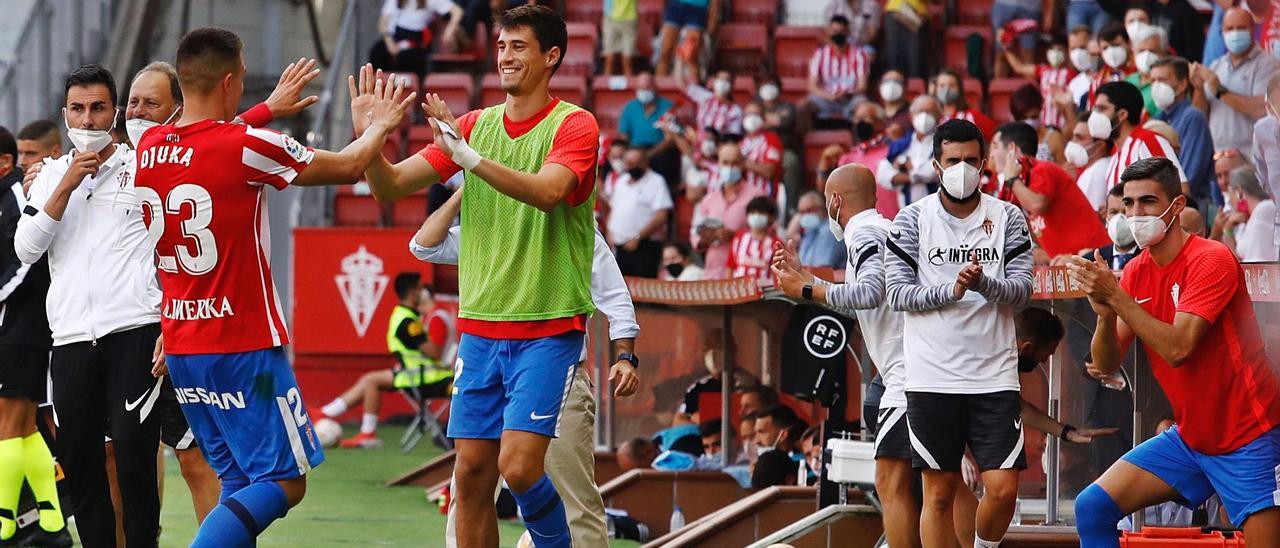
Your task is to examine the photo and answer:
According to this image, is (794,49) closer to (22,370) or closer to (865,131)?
(865,131)

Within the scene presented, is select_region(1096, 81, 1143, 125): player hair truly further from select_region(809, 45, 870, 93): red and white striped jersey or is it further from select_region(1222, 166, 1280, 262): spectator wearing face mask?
select_region(809, 45, 870, 93): red and white striped jersey

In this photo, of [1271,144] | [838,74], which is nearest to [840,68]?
[838,74]

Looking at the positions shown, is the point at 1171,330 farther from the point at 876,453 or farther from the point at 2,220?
the point at 2,220

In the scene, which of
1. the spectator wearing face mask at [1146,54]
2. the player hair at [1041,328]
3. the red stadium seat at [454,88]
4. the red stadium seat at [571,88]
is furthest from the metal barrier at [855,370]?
the red stadium seat at [454,88]

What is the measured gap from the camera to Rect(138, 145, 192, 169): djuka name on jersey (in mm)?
5707

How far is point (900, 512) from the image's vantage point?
6938mm

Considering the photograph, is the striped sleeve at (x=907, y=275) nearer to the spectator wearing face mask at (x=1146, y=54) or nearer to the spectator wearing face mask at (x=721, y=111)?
the spectator wearing face mask at (x=1146, y=54)

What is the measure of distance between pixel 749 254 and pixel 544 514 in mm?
7434

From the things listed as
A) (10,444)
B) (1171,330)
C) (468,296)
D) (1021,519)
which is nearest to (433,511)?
(10,444)

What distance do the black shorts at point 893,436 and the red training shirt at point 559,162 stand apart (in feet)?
4.95

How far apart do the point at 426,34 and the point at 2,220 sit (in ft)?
36.2

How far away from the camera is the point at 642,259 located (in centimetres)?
1482

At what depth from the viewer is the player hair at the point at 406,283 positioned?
14.6m

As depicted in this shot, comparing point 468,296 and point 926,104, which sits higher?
point 926,104
